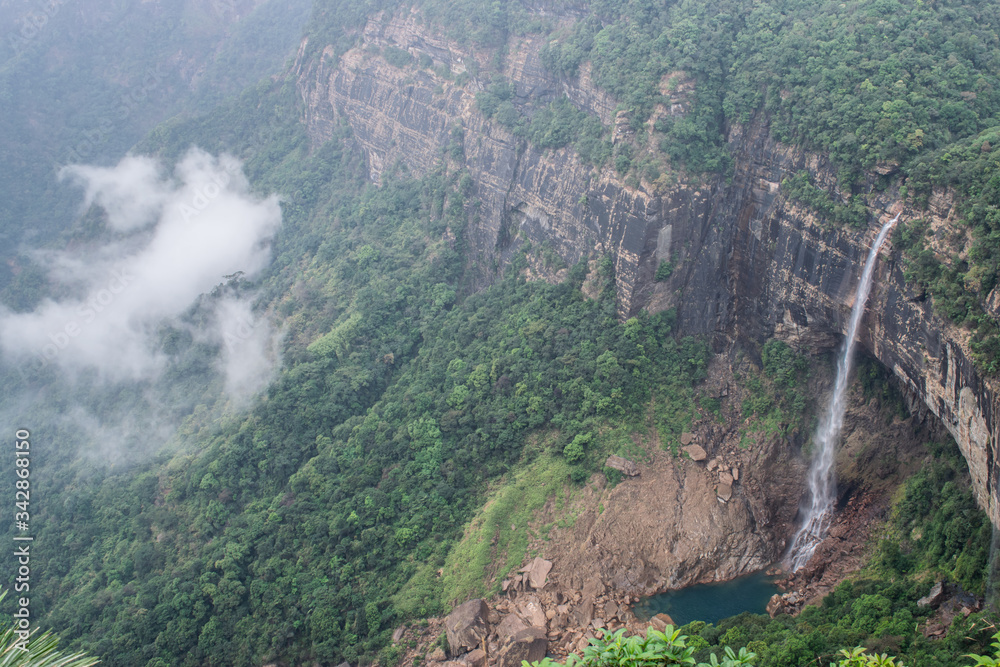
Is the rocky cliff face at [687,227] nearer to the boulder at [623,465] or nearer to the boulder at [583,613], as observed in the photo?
the boulder at [623,465]

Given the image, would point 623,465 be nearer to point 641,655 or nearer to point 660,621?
point 660,621

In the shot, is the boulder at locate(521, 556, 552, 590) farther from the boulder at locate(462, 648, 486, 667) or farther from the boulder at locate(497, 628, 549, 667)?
the boulder at locate(462, 648, 486, 667)

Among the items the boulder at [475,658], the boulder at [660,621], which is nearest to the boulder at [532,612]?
the boulder at [475,658]

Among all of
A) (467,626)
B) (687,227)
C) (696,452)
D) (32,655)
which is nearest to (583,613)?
(467,626)

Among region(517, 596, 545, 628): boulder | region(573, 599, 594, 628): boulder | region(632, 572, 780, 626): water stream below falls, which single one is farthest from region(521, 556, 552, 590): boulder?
region(632, 572, 780, 626): water stream below falls

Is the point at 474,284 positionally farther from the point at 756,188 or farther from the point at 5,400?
the point at 5,400
